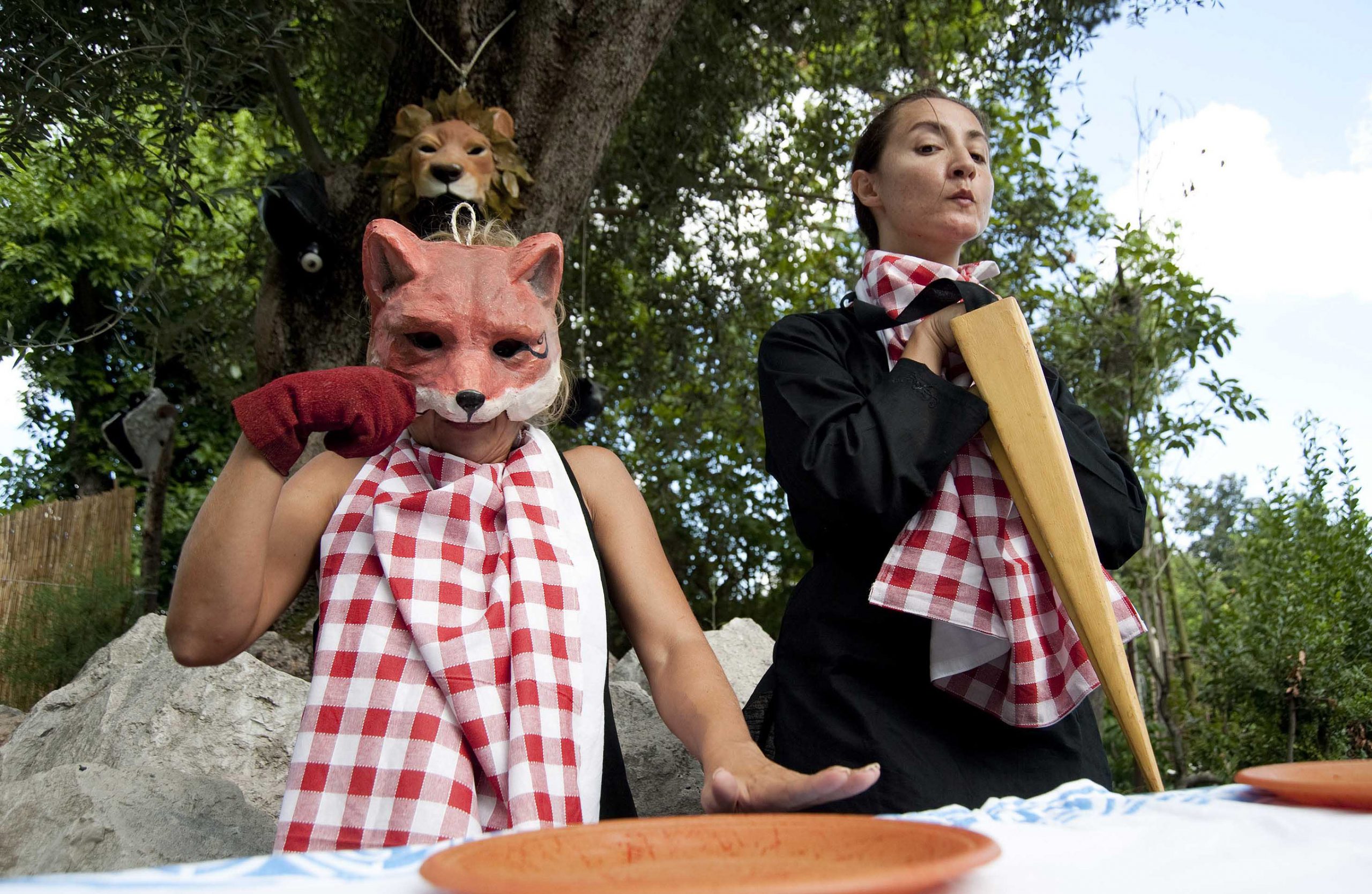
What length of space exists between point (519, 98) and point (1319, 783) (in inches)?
129

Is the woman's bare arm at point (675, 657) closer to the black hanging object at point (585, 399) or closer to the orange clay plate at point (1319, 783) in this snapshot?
the orange clay plate at point (1319, 783)

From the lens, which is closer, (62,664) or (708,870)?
(708,870)

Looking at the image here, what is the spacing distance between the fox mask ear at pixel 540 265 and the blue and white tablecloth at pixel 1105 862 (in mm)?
1159

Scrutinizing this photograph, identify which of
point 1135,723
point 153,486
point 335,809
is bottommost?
point 335,809

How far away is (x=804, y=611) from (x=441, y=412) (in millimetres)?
702

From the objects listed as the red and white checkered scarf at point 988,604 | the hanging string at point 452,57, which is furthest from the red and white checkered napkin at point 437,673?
the hanging string at point 452,57

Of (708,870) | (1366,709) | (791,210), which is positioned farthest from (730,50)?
(708,870)

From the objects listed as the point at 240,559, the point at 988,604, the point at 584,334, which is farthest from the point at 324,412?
the point at 584,334

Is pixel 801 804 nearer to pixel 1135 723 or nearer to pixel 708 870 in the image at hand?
pixel 708 870

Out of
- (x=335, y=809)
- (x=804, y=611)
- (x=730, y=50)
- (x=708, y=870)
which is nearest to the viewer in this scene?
(x=708, y=870)

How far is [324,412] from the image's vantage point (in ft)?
4.80

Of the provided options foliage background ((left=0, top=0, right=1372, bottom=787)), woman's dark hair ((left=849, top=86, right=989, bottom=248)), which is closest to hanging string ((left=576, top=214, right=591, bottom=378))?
foliage background ((left=0, top=0, right=1372, bottom=787))

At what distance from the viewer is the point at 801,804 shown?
3.94 feet

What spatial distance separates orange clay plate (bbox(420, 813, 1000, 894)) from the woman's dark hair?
1615 mm
